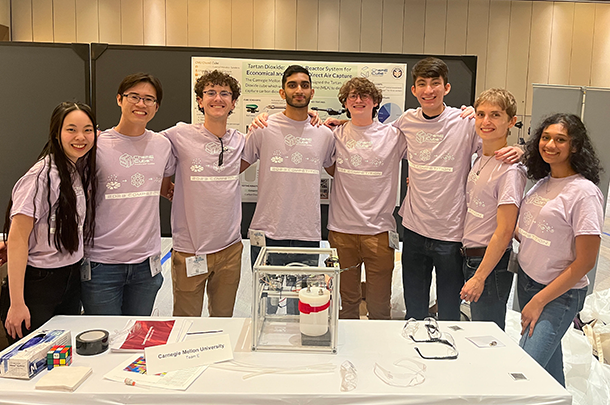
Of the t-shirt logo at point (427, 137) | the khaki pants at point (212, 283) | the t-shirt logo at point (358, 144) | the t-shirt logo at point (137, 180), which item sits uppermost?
the t-shirt logo at point (427, 137)

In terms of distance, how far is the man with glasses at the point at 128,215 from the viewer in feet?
6.52

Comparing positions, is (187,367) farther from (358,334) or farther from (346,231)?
(346,231)

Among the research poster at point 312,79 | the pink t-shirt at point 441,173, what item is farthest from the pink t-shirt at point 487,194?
the research poster at point 312,79

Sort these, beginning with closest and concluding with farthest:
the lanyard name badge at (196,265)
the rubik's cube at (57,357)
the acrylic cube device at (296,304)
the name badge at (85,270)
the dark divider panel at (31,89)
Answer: the rubik's cube at (57,357)
the acrylic cube device at (296,304)
the name badge at (85,270)
the lanyard name badge at (196,265)
the dark divider panel at (31,89)

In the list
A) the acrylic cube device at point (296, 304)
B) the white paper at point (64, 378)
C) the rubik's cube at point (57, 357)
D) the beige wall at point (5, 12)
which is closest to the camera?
the white paper at point (64, 378)

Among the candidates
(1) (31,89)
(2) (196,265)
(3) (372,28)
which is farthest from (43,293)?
(3) (372,28)

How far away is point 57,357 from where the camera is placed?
1.35 metres

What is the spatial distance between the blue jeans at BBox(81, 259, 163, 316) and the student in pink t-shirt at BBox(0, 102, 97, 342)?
0.30 ft

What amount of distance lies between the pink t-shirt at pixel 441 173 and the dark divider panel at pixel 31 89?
2.44 metres

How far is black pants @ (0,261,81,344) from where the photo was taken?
1735 millimetres

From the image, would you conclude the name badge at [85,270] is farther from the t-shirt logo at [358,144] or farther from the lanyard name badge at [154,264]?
the t-shirt logo at [358,144]

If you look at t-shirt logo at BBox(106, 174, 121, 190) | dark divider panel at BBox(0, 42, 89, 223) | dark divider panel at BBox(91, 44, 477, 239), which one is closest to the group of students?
t-shirt logo at BBox(106, 174, 121, 190)

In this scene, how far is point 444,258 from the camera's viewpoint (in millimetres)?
2357

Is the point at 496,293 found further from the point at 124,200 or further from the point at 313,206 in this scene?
the point at 124,200
